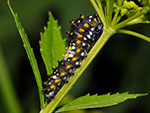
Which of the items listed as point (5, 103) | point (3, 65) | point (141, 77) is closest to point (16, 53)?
point (3, 65)

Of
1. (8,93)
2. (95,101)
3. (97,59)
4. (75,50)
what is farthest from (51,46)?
(97,59)

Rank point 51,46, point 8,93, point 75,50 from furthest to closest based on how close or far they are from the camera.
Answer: point 8,93, point 51,46, point 75,50

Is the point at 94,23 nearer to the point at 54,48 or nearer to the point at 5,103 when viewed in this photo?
the point at 54,48

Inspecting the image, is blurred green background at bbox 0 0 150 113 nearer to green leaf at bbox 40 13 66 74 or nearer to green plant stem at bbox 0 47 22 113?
green plant stem at bbox 0 47 22 113

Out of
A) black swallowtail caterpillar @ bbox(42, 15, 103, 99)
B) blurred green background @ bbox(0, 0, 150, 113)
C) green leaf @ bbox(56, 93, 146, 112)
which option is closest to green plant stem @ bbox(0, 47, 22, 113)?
blurred green background @ bbox(0, 0, 150, 113)

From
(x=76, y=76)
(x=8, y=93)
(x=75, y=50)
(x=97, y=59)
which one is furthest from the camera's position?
(x=97, y=59)

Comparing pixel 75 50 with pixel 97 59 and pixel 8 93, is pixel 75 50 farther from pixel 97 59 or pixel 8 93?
pixel 97 59

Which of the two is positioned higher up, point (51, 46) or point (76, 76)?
point (51, 46)
